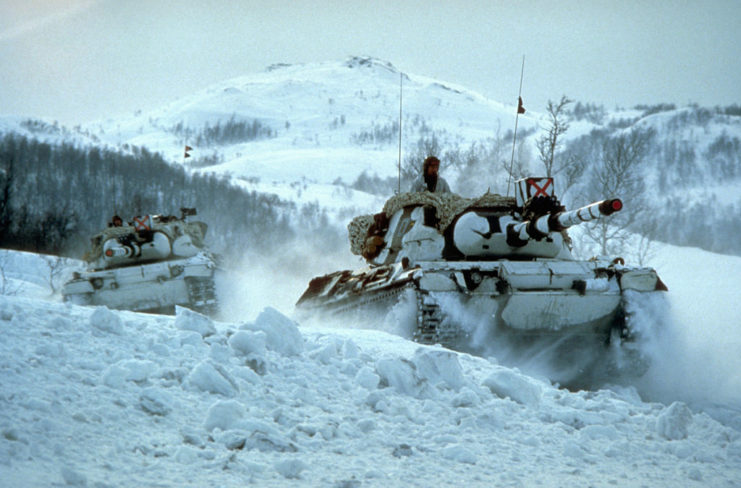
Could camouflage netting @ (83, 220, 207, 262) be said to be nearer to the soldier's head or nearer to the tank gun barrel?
the soldier's head

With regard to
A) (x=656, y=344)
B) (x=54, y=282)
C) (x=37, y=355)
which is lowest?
(x=54, y=282)

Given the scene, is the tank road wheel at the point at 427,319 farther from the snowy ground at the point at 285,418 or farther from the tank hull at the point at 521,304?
the snowy ground at the point at 285,418

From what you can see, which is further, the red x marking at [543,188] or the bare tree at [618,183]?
the bare tree at [618,183]

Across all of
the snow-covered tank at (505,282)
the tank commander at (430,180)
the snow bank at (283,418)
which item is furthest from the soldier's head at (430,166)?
the snow bank at (283,418)

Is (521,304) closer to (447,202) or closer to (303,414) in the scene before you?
(447,202)

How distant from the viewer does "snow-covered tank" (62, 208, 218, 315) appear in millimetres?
15648

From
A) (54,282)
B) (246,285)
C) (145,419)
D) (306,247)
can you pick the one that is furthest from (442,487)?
(306,247)

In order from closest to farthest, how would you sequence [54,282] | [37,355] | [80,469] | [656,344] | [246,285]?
[80,469] → [37,355] → [656,344] → [246,285] → [54,282]

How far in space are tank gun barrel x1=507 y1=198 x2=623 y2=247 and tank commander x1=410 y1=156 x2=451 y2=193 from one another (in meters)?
1.81

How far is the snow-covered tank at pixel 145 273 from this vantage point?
51.3 feet

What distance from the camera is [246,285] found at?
20641 mm

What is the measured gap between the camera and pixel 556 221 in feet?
28.5

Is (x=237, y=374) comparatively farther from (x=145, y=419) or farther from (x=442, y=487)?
(x=442, y=487)

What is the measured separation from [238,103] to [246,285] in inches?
5037
